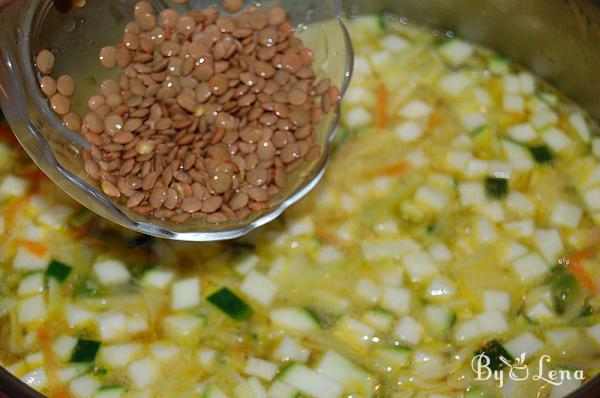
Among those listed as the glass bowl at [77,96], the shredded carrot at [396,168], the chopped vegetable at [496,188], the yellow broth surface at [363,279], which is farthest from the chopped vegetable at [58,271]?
the chopped vegetable at [496,188]

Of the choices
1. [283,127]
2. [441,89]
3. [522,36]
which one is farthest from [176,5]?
[522,36]

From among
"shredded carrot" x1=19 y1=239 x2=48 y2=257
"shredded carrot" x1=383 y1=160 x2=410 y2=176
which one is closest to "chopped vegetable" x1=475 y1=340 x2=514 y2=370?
"shredded carrot" x1=383 y1=160 x2=410 y2=176

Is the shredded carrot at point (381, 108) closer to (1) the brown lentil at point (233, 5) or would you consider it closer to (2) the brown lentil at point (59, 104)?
(1) the brown lentil at point (233, 5)

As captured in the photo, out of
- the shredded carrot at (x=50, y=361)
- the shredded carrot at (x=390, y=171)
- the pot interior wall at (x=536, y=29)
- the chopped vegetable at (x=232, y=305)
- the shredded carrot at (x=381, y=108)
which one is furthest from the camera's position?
the shredded carrot at (x=381, y=108)

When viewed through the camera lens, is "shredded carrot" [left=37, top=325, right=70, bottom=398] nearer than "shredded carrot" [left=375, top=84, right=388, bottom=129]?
Yes

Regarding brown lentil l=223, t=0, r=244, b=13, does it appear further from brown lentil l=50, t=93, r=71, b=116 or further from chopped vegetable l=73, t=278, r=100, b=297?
chopped vegetable l=73, t=278, r=100, b=297

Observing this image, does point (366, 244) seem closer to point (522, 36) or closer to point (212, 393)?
point (212, 393)
